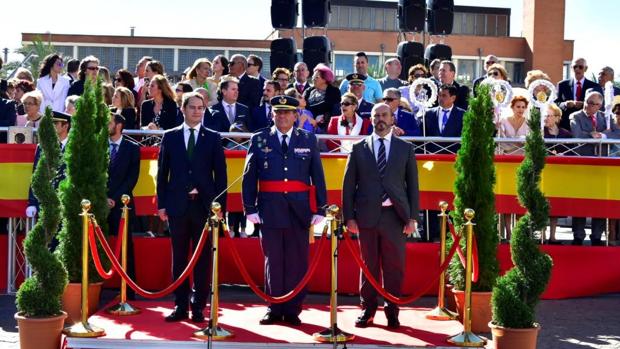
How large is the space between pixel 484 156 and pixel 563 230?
28.3 feet

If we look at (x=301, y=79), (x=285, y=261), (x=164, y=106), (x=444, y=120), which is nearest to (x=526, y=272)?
(x=285, y=261)

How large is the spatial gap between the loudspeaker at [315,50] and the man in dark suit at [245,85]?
5.21 meters

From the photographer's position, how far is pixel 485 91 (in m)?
9.84

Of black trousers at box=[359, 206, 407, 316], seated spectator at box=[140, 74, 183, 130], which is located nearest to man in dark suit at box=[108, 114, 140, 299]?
seated spectator at box=[140, 74, 183, 130]

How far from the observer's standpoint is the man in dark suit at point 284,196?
9.47 meters

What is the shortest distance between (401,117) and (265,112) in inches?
68.1

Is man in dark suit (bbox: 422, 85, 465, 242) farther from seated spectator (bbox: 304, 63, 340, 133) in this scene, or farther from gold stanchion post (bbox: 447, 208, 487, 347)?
gold stanchion post (bbox: 447, 208, 487, 347)

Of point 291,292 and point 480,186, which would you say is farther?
point 480,186

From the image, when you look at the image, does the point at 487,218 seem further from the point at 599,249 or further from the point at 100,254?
the point at 100,254

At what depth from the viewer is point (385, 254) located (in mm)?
9492

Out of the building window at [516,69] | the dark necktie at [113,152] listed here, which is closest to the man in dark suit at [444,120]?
the dark necktie at [113,152]

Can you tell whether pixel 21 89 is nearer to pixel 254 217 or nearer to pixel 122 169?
pixel 122 169

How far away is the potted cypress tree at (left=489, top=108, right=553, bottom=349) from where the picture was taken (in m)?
8.67

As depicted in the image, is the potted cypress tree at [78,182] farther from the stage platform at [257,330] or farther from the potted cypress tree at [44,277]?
the potted cypress tree at [44,277]
